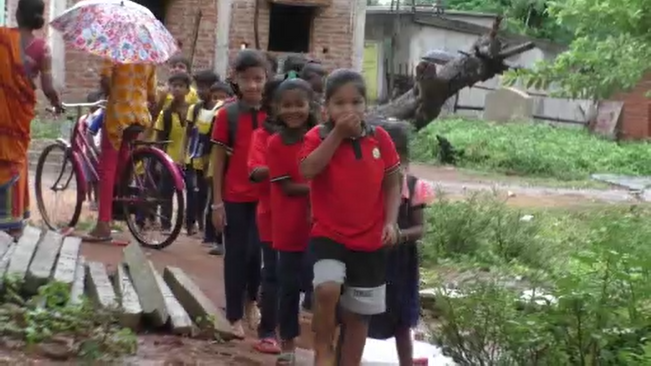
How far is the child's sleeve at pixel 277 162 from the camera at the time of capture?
229 inches

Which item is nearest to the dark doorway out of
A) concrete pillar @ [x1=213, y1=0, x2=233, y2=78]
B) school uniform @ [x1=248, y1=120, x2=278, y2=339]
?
concrete pillar @ [x1=213, y1=0, x2=233, y2=78]

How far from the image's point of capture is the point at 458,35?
35.6m

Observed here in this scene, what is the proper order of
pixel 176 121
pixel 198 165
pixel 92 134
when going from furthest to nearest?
pixel 176 121 → pixel 198 165 → pixel 92 134

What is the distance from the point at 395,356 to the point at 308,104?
64.3 inches

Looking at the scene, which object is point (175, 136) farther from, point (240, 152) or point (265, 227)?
point (265, 227)

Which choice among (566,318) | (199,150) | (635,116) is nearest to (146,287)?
(566,318)

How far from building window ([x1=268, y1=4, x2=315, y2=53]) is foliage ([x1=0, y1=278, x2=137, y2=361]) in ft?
61.2

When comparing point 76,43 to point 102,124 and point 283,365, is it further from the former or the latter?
point 283,365

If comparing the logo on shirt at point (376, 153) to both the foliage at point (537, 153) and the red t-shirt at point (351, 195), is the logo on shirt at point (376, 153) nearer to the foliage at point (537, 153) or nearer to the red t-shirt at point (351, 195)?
the red t-shirt at point (351, 195)

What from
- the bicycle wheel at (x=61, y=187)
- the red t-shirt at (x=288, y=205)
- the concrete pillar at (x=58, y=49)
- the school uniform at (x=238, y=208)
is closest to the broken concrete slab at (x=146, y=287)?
the school uniform at (x=238, y=208)

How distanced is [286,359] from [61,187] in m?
4.94

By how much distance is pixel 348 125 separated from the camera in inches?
193

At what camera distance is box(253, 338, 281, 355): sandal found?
6.18 metres

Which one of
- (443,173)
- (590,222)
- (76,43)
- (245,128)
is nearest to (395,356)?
(245,128)
